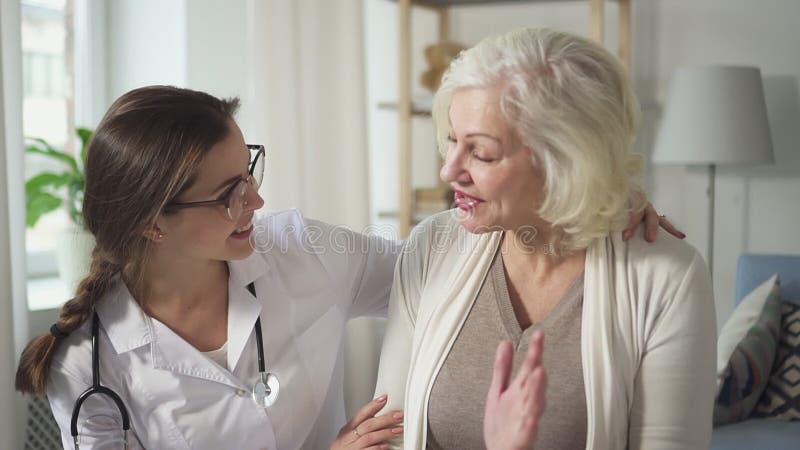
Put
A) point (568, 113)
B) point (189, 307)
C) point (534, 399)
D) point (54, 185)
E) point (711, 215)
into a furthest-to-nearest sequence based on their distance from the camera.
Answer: point (711, 215) < point (54, 185) < point (189, 307) < point (568, 113) < point (534, 399)

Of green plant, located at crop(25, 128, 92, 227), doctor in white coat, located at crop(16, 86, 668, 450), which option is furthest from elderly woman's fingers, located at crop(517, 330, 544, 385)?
green plant, located at crop(25, 128, 92, 227)

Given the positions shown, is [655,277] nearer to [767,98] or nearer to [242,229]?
[242,229]

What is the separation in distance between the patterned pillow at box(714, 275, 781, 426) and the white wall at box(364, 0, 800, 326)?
1090mm

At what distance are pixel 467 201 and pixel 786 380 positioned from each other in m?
1.63

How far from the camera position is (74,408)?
1.50 metres

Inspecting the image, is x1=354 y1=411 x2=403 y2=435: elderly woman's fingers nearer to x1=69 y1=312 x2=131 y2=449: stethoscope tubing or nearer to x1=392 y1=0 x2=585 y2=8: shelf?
x1=69 y1=312 x2=131 y2=449: stethoscope tubing

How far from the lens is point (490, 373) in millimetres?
1443

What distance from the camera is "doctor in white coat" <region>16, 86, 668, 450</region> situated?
151 cm

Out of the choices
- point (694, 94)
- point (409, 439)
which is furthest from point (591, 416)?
point (694, 94)

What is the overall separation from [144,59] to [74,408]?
6.97 ft

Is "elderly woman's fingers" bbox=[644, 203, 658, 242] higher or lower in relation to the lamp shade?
lower

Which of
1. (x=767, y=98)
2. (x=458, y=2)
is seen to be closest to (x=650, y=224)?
(x=767, y=98)

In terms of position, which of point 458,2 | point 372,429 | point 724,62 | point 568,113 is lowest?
point 372,429

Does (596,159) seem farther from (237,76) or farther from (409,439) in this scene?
(237,76)
